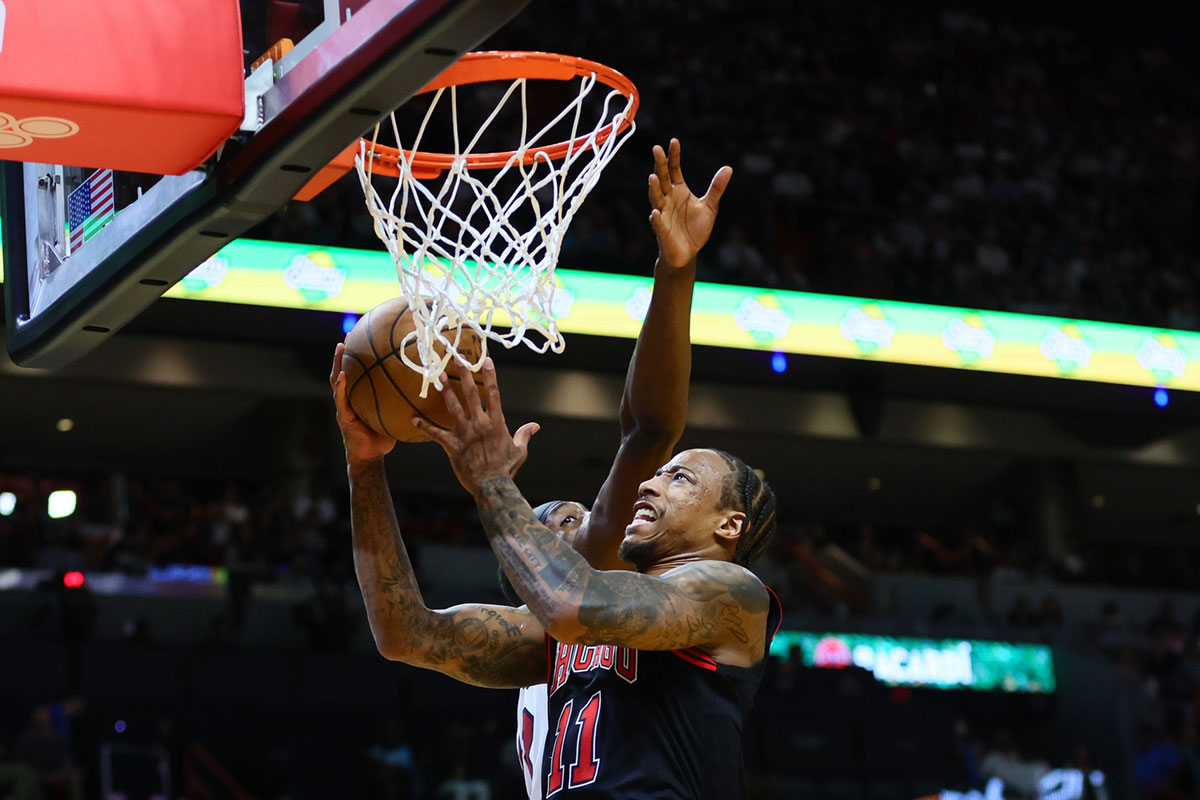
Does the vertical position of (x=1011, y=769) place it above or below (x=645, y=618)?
below

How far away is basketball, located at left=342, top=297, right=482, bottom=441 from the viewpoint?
9.68ft

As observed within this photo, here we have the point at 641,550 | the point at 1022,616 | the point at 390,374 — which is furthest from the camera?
the point at 1022,616

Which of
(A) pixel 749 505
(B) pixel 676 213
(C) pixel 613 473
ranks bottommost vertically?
(C) pixel 613 473

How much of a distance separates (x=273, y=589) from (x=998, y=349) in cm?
779

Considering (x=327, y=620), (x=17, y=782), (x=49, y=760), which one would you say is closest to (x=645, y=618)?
(x=17, y=782)

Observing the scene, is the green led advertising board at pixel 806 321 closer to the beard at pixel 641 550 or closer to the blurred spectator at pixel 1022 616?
the blurred spectator at pixel 1022 616

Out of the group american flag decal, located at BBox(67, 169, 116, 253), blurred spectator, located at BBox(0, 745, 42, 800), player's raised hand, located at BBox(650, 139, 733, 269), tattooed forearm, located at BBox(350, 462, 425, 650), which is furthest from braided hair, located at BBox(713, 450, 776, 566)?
blurred spectator, located at BBox(0, 745, 42, 800)

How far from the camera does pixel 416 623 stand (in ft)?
10.7

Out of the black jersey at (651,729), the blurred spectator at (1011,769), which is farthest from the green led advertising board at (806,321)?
the black jersey at (651,729)

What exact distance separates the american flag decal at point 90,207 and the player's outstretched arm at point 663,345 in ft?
3.70

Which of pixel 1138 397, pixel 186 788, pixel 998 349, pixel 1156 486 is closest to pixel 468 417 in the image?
pixel 186 788

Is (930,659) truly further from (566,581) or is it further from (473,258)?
(566,581)

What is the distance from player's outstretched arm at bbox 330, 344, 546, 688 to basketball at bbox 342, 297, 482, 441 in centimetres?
16

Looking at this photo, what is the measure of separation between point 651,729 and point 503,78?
1304 millimetres
